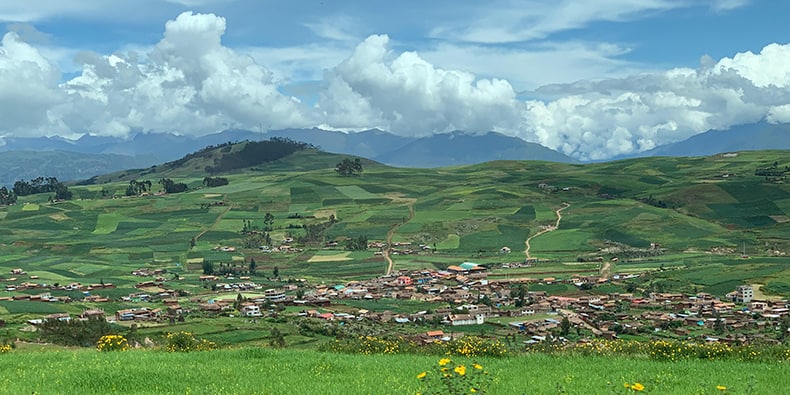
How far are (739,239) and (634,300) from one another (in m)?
71.6

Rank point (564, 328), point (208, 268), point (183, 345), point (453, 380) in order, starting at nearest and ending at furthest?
point (453, 380) < point (183, 345) < point (564, 328) < point (208, 268)

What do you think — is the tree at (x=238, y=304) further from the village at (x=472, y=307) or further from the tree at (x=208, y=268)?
the tree at (x=208, y=268)

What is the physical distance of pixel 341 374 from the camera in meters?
18.6

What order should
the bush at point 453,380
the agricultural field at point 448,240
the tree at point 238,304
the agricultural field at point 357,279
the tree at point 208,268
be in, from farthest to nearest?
1. the tree at point 208,268
2. the agricultural field at point 448,240
3. the tree at point 238,304
4. the agricultural field at point 357,279
5. the bush at point 453,380

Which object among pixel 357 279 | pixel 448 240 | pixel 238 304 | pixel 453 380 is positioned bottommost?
pixel 357 279

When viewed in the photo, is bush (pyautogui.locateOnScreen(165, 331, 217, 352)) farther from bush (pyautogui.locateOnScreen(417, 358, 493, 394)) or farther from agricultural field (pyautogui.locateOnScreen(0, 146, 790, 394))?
bush (pyautogui.locateOnScreen(417, 358, 493, 394))

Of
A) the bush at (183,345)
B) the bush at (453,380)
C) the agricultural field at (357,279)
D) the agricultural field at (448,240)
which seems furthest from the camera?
the agricultural field at (448,240)

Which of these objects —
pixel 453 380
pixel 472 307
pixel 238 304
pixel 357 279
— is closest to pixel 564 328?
pixel 472 307

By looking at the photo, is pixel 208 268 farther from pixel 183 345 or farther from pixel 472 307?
pixel 183 345

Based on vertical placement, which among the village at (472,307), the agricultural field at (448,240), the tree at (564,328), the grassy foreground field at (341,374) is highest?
the grassy foreground field at (341,374)

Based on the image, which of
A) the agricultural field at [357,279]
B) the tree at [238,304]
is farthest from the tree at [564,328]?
the tree at [238,304]

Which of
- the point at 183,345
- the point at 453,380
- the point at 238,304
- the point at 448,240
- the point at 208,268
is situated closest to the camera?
the point at 453,380

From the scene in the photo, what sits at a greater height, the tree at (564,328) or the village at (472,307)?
the tree at (564,328)

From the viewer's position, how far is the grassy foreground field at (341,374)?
16062 millimetres
